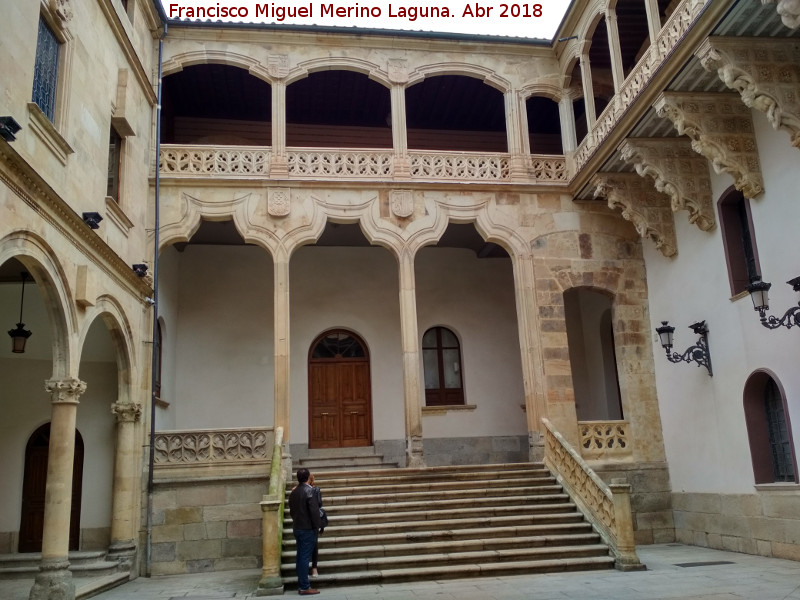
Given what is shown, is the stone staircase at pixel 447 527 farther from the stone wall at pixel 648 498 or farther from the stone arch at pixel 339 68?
the stone arch at pixel 339 68

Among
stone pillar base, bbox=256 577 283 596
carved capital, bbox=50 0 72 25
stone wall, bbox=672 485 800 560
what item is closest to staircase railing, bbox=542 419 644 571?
stone wall, bbox=672 485 800 560

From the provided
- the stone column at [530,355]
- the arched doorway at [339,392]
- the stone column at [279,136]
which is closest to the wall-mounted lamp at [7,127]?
the stone column at [279,136]

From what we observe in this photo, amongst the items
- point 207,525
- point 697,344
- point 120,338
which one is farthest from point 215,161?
point 697,344

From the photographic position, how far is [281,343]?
43.4 ft

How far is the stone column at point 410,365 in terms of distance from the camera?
1310 cm

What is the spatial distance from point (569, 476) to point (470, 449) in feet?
15.7

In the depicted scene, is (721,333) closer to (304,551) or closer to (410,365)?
(410,365)

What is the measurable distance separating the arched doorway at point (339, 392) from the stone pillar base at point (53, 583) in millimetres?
7674

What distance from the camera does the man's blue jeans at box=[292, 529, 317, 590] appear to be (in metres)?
8.87

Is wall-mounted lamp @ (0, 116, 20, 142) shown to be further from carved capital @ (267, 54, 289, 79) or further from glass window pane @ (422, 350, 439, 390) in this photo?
glass window pane @ (422, 350, 439, 390)

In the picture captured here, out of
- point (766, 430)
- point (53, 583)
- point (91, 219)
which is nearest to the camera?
point (53, 583)

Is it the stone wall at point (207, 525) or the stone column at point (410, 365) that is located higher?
the stone column at point (410, 365)

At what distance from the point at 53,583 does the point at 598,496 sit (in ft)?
24.1

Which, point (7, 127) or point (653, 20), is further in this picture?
point (653, 20)
